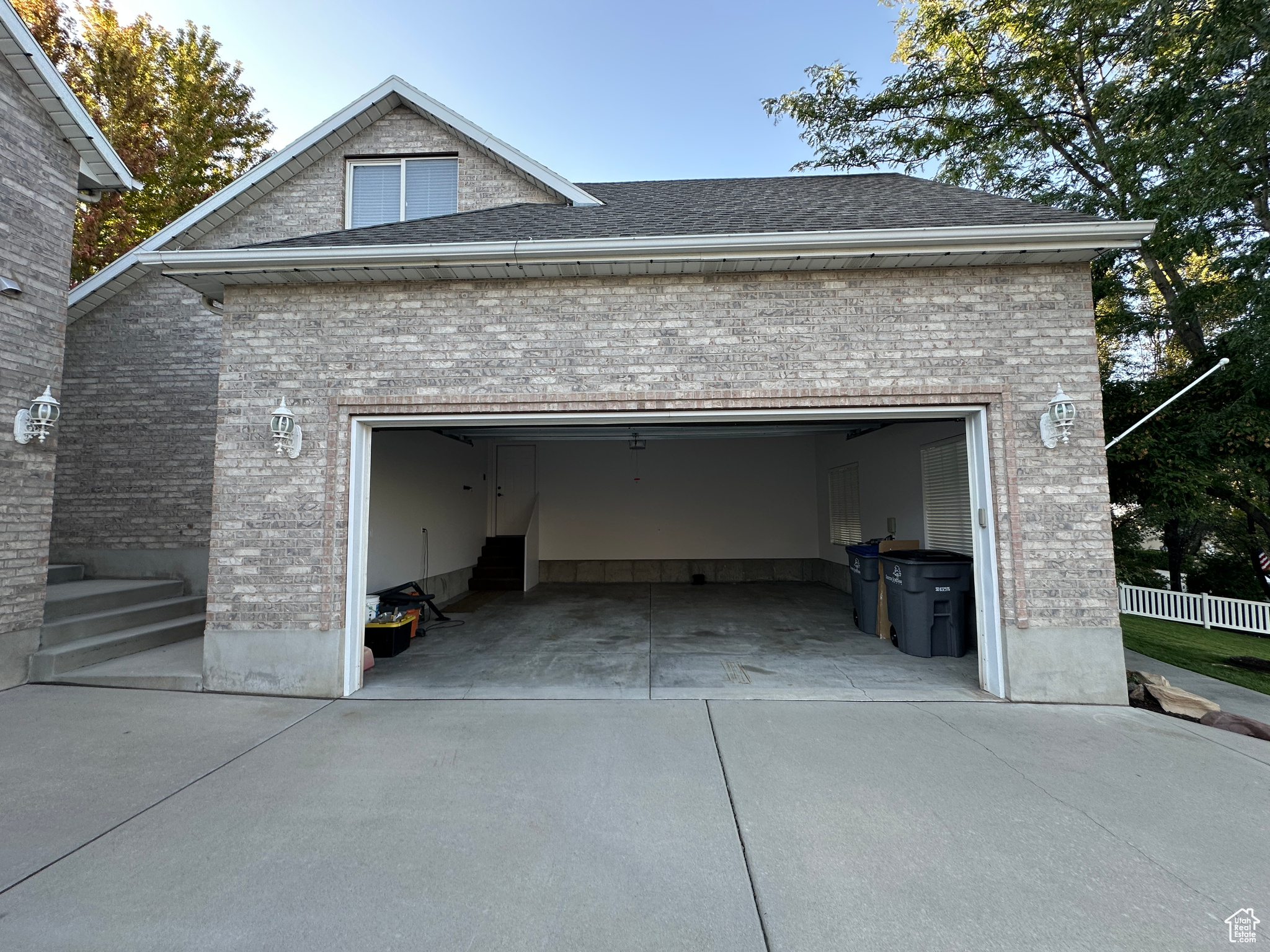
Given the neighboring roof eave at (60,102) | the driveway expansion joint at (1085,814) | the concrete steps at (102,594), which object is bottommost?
the driveway expansion joint at (1085,814)

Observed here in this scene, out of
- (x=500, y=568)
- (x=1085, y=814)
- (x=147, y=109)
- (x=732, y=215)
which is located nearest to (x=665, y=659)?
(x=1085, y=814)

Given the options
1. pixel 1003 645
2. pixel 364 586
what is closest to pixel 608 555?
pixel 364 586

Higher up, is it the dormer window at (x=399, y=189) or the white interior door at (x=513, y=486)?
the dormer window at (x=399, y=189)

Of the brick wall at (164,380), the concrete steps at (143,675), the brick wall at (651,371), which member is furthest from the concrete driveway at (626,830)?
the brick wall at (164,380)

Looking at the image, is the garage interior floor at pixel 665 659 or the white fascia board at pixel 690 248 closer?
the white fascia board at pixel 690 248

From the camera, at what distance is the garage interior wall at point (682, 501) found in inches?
506

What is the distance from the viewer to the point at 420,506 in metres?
9.25

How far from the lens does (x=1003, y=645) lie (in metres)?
4.61

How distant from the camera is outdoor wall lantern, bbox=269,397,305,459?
4.72m

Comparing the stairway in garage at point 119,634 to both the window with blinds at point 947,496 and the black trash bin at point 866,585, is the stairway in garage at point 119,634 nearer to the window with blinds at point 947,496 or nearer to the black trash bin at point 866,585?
the black trash bin at point 866,585

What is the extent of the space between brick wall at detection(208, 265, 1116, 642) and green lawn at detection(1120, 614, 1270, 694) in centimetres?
265

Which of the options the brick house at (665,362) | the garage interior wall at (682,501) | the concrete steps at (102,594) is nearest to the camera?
the brick house at (665,362)

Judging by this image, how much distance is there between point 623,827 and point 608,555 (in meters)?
10.1

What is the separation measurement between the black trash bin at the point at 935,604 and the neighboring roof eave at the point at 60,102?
9.39 meters
